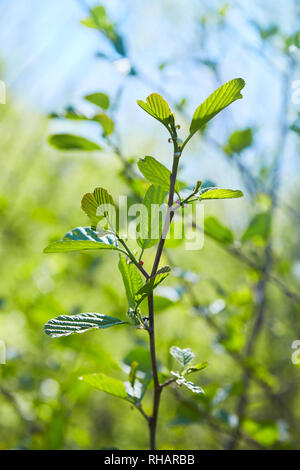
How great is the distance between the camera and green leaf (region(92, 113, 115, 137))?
0.44m

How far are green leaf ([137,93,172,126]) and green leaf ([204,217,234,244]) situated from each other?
9.5 inches

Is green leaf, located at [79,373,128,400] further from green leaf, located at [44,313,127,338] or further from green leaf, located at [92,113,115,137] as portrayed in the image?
green leaf, located at [92,113,115,137]

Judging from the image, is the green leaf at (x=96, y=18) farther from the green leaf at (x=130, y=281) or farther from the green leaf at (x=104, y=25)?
the green leaf at (x=130, y=281)

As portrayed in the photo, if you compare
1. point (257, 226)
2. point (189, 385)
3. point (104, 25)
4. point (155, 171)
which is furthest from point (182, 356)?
point (104, 25)

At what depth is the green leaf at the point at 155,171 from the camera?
0.89 feet

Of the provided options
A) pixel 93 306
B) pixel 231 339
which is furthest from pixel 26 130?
pixel 231 339

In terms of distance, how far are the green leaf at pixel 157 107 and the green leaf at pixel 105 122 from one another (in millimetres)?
200

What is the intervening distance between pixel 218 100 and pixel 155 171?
0.22ft

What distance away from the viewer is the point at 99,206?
26 centimetres

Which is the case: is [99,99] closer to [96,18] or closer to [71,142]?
[71,142]

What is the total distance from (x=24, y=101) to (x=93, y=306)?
61.8 inches

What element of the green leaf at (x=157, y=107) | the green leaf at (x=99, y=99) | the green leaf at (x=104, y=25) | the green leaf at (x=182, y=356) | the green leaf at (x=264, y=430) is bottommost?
the green leaf at (x=264, y=430)

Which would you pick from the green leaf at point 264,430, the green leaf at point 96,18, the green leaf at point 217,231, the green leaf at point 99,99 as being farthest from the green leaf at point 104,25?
the green leaf at point 264,430
